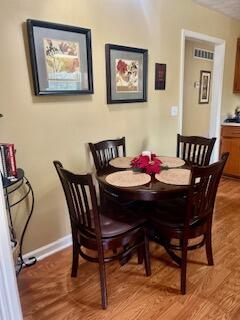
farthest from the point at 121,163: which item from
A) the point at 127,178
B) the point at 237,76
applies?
the point at 237,76

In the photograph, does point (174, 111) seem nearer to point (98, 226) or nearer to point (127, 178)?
point (127, 178)

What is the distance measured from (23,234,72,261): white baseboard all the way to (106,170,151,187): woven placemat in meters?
0.87

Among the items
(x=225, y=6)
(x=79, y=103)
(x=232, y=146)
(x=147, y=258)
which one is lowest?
(x=147, y=258)

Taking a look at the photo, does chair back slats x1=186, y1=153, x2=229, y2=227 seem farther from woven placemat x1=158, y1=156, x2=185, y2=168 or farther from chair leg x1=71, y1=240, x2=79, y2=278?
chair leg x1=71, y1=240, x2=79, y2=278

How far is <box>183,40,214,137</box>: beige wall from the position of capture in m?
4.80

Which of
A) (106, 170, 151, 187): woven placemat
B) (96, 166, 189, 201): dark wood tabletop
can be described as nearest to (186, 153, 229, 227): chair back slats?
(96, 166, 189, 201): dark wood tabletop

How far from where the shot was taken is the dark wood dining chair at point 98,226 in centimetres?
158

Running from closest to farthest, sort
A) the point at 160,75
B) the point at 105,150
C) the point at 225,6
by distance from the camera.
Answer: the point at 105,150 → the point at 160,75 → the point at 225,6

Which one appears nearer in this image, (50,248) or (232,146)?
(50,248)

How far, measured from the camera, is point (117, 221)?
1.78 metres

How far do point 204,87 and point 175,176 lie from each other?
4.05 m

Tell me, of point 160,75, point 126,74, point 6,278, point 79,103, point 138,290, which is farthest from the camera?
point 160,75

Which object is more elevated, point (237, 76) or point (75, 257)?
point (237, 76)

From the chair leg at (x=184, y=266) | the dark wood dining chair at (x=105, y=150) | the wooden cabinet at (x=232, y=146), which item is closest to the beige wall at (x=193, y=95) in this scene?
the wooden cabinet at (x=232, y=146)
